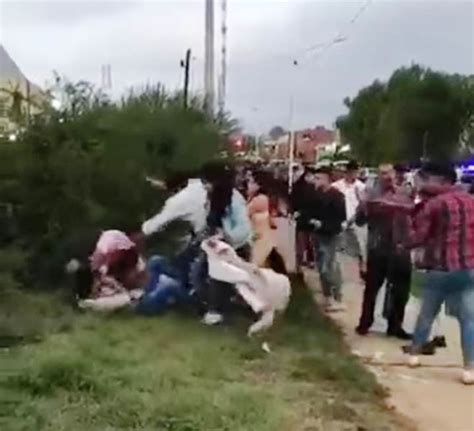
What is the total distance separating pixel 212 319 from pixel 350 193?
6.86 m

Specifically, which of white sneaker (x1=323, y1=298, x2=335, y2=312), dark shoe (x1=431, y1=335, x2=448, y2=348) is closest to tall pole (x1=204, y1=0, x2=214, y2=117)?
white sneaker (x1=323, y1=298, x2=335, y2=312)

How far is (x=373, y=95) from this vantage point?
83.1 m

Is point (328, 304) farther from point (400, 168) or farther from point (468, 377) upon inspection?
point (468, 377)

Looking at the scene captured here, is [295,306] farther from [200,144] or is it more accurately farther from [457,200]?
[200,144]

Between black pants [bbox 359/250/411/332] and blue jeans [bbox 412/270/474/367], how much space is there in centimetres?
188

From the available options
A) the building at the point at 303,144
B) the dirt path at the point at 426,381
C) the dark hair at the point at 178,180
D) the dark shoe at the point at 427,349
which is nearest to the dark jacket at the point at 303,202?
the dirt path at the point at 426,381

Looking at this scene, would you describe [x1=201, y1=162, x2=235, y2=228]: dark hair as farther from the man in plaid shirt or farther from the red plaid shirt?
the red plaid shirt

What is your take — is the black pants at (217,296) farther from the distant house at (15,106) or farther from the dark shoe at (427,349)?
the distant house at (15,106)

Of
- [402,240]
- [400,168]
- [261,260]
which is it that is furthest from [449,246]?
[400,168]

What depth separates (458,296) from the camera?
939 centimetres

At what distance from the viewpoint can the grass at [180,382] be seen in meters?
6.52

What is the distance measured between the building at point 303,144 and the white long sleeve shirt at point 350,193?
44892mm

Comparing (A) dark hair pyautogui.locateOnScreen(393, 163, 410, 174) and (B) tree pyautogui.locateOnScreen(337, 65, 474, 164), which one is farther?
(B) tree pyautogui.locateOnScreen(337, 65, 474, 164)

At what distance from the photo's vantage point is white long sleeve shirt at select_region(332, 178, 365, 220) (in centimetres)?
1574
